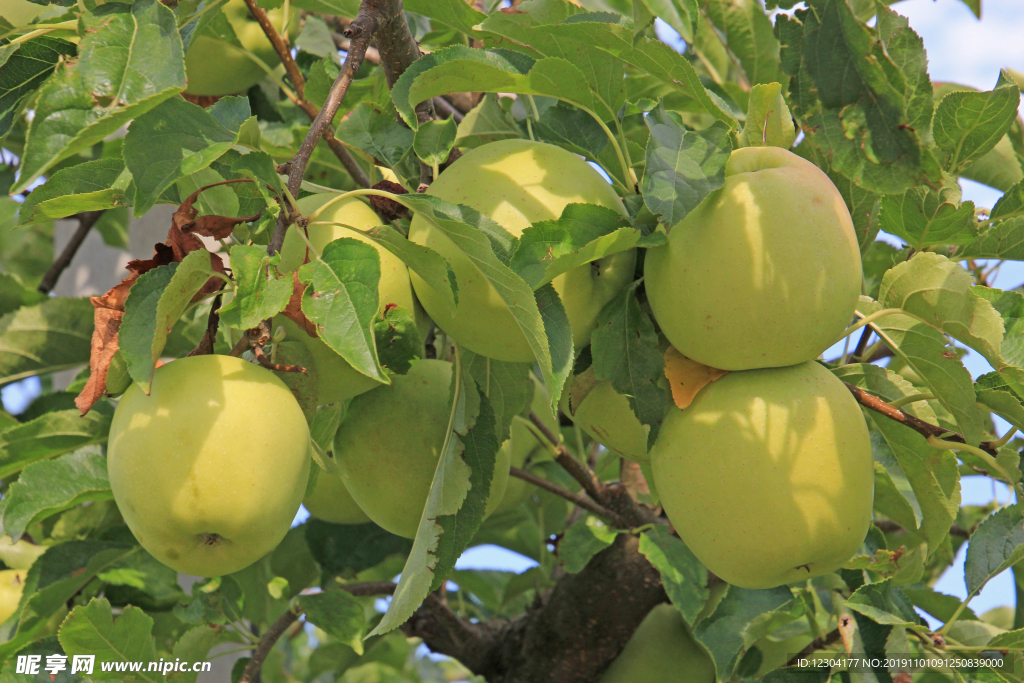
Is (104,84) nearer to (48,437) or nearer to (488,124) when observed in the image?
(488,124)

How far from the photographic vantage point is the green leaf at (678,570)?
1402 mm

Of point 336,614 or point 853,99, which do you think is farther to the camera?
point 336,614

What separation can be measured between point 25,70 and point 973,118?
1291 millimetres

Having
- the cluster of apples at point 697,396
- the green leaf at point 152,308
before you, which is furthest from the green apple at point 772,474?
the green leaf at point 152,308

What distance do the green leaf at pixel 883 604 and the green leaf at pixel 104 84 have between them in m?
1.25

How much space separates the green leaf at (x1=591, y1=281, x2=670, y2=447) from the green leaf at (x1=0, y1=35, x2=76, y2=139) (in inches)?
29.4

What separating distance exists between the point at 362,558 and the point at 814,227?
1353mm

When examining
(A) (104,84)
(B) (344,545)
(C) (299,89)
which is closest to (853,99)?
(A) (104,84)

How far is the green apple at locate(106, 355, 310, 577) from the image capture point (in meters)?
0.88

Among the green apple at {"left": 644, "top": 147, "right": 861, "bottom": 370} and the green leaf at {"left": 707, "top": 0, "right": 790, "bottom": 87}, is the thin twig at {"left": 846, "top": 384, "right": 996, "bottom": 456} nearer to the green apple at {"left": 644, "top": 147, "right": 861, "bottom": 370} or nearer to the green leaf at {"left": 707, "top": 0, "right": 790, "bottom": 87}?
the green apple at {"left": 644, "top": 147, "right": 861, "bottom": 370}

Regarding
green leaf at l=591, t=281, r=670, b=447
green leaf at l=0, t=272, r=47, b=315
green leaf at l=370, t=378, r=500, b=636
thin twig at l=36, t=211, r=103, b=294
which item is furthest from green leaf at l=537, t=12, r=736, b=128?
thin twig at l=36, t=211, r=103, b=294

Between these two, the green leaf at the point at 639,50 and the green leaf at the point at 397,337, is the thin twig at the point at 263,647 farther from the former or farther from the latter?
the green leaf at the point at 639,50

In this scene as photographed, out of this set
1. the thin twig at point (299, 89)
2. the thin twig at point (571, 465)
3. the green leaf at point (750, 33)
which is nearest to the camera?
the thin twig at point (299, 89)

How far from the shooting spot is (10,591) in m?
1.76
